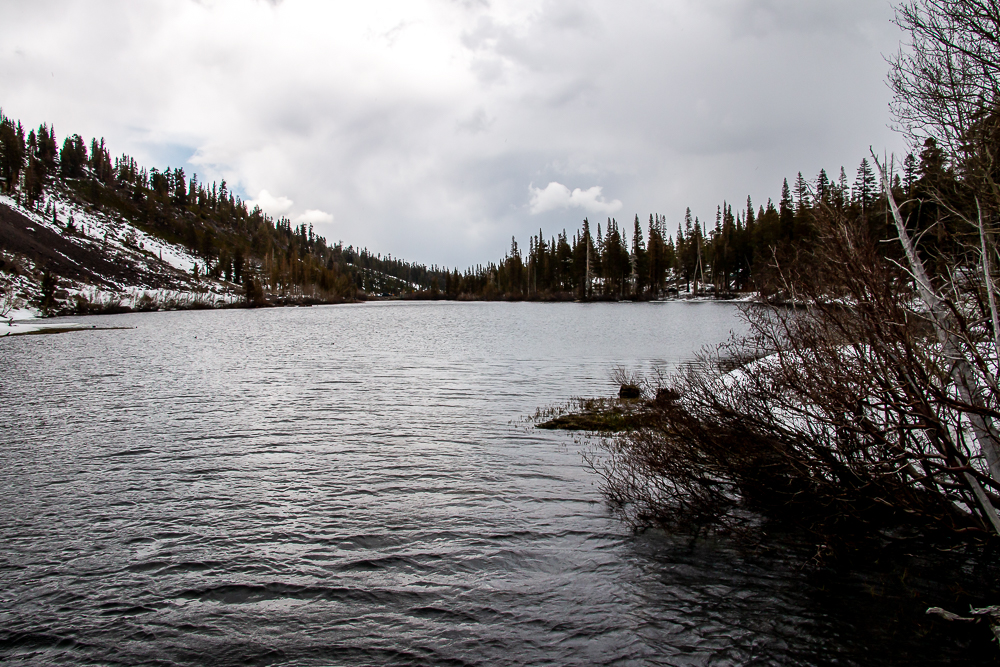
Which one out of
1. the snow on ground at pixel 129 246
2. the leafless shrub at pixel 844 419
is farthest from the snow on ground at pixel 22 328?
the leafless shrub at pixel 844 419

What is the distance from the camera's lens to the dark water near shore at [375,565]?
548 cm

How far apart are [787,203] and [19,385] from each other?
93.4 m

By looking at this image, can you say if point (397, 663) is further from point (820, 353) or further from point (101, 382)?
point (101, 382)

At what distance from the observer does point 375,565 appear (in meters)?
7.18

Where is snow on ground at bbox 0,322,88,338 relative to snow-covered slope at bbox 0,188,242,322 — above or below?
below

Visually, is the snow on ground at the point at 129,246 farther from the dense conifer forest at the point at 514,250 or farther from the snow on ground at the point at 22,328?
the snow on ground at the point at 22,328

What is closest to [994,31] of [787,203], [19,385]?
[19,385]

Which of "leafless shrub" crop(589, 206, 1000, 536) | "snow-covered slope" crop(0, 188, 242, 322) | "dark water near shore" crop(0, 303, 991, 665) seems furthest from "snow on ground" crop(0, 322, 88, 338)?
"leafless shrub" crop(589, 206, 1000, 536)

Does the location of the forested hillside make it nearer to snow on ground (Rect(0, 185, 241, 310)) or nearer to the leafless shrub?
snow on ground (Rect(0, 185, 241, 310))

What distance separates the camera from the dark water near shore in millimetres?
5477

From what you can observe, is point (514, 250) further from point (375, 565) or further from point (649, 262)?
point (375, 565)

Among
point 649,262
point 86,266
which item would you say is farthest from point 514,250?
point 86,266

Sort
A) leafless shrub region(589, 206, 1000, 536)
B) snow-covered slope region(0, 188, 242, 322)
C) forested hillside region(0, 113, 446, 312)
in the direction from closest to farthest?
leafless shrub region(589, 206, 1000, 536) < snow-covered slope region(0, 188, 242, 322) < forested hillside region(0, 113, 446, 312)

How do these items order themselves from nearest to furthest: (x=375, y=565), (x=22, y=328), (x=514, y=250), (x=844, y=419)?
(x=844, y=419), (x=375, y=565), (x=22, y=328), (x=514, y=250)
